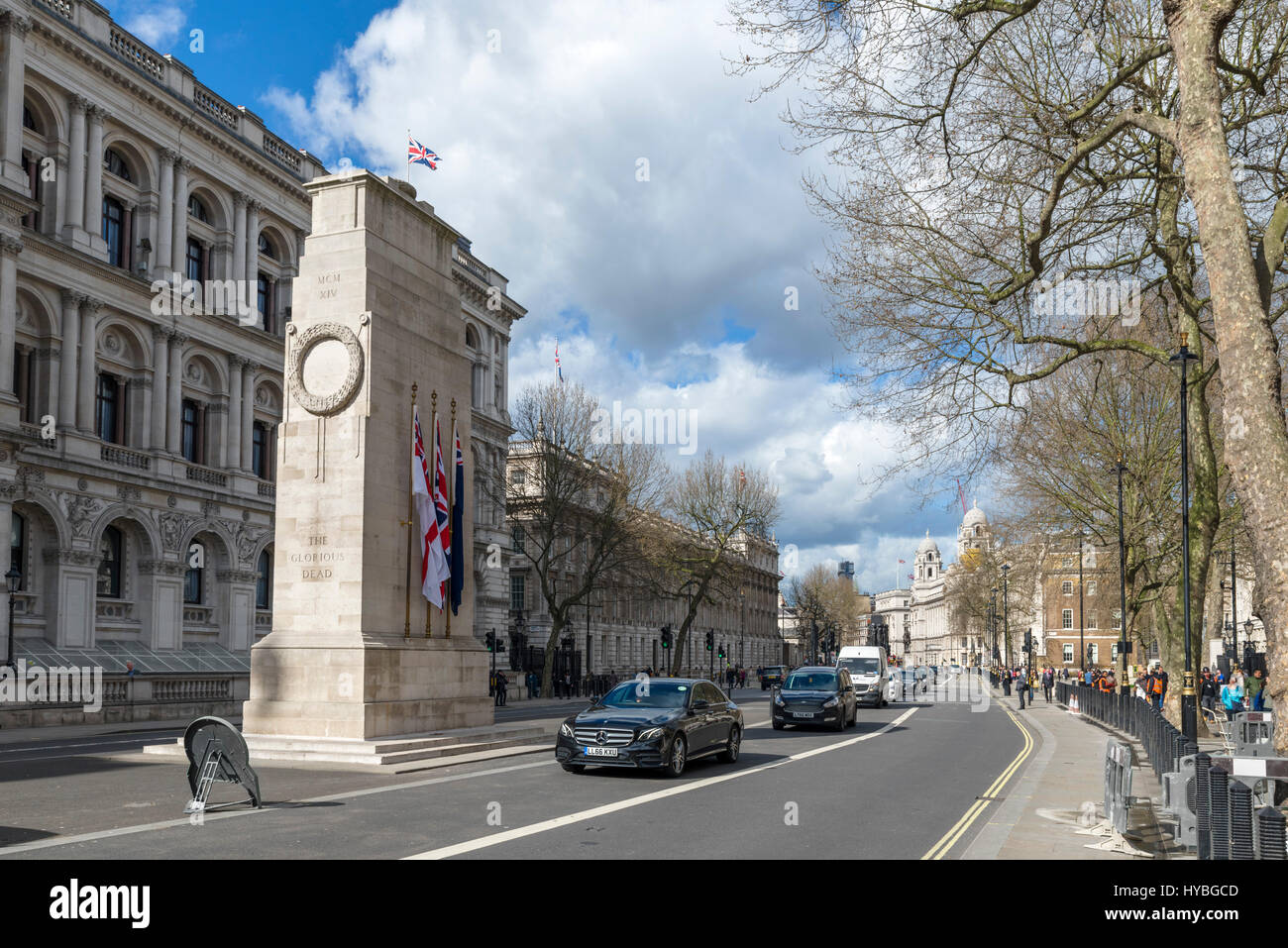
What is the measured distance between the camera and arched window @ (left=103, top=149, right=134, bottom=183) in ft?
130

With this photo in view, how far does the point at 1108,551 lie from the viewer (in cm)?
4672

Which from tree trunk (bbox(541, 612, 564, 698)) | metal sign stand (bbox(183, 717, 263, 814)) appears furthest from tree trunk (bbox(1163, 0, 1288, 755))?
tree trunk (bbox(541, 612, 564, 698))

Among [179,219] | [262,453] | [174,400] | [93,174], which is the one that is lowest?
[262,453]

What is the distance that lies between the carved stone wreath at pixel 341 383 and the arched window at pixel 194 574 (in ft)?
79.7

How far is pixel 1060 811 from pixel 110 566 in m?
34.8

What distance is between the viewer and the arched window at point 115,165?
39750 mm

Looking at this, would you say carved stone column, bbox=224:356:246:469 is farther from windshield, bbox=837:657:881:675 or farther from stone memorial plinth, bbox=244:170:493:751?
windshield, bbox=837:657:881:675

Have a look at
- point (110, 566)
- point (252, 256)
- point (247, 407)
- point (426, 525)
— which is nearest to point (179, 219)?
point (252, 256)

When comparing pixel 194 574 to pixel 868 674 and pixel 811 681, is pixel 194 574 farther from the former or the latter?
pixel 868 674

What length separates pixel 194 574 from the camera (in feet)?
139

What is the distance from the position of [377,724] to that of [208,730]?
265 inches

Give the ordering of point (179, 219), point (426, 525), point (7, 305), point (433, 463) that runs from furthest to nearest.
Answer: point (179, 219) < point (7, 305) < point (433, 463) < point (426, 525)
